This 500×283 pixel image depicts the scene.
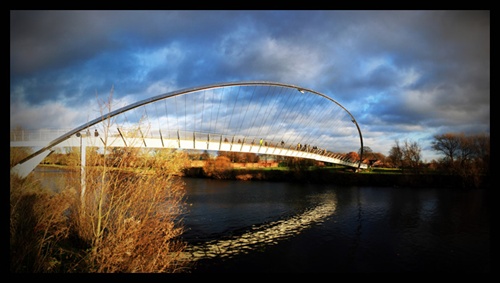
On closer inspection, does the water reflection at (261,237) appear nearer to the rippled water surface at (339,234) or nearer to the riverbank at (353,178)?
the rippled water surface at (339,234)

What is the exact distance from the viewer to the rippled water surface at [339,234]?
877 cm

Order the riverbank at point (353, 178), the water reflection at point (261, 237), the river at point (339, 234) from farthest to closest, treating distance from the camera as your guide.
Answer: the riverbank at point (353, 178) → the water reflection at point (261, 237) → the river at point (339, 234)

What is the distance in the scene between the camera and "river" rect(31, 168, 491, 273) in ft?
28.7

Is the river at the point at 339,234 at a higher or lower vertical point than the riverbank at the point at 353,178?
lower

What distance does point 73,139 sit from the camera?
10922 millimetres

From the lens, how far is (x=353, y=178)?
29062 millimetres

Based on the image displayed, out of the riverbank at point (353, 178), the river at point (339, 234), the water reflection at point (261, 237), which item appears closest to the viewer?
the river at point (339, 234)

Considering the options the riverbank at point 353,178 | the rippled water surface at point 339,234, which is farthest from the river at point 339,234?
the riverbank at point 353,178

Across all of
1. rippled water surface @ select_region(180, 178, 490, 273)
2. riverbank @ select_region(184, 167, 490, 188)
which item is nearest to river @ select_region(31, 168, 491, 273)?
rippled water surface @ select_region(180, 178, 490, 273)

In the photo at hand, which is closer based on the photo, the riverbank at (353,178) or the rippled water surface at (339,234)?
the rippled water surface at (339,234)

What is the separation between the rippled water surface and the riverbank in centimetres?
482

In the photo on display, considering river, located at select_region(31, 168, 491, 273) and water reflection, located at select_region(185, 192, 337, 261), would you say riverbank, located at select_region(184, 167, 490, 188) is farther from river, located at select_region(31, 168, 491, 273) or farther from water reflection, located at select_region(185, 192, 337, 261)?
water reflection, located at select_region(185, 192, 337, 261)

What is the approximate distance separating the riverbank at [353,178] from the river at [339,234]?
4882 mm

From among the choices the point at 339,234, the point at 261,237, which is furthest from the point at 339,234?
the point at 261,237
